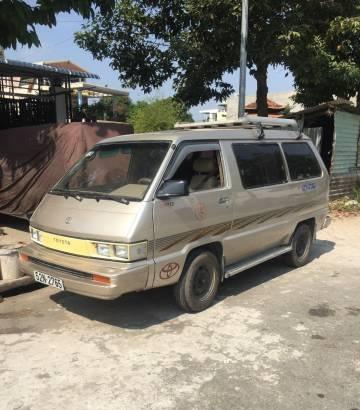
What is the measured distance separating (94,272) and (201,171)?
158 cm

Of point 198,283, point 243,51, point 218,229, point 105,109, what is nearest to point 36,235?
point 198,283

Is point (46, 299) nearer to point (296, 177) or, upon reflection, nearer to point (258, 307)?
point (258, 307)

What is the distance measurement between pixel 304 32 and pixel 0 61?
19.7ft

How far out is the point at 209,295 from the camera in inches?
203

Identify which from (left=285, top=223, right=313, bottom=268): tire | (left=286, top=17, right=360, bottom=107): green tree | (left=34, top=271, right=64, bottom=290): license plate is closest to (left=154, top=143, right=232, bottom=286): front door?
(left=34, top=271, right=64, bottom=290): license plate

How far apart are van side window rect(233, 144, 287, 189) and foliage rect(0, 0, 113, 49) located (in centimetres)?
237

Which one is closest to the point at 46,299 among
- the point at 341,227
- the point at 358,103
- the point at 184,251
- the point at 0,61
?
the point at 184,251

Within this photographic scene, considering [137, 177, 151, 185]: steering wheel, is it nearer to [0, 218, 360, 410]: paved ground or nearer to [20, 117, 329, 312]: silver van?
[20, 117, 329, 312]: silver van

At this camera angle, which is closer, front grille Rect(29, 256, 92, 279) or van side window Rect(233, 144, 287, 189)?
front grille Rect(29, 256, 92, 279)

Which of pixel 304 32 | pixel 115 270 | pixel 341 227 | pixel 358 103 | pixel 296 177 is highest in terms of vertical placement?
pixel 304 32

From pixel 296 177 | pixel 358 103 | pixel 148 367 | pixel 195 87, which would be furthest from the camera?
pixel 358 103

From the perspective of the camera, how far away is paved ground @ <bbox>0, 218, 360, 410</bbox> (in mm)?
3426

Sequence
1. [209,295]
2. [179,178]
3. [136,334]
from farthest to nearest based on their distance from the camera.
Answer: [209,295] → [179,178] → [136,334]

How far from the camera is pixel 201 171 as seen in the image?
502 centimetres
